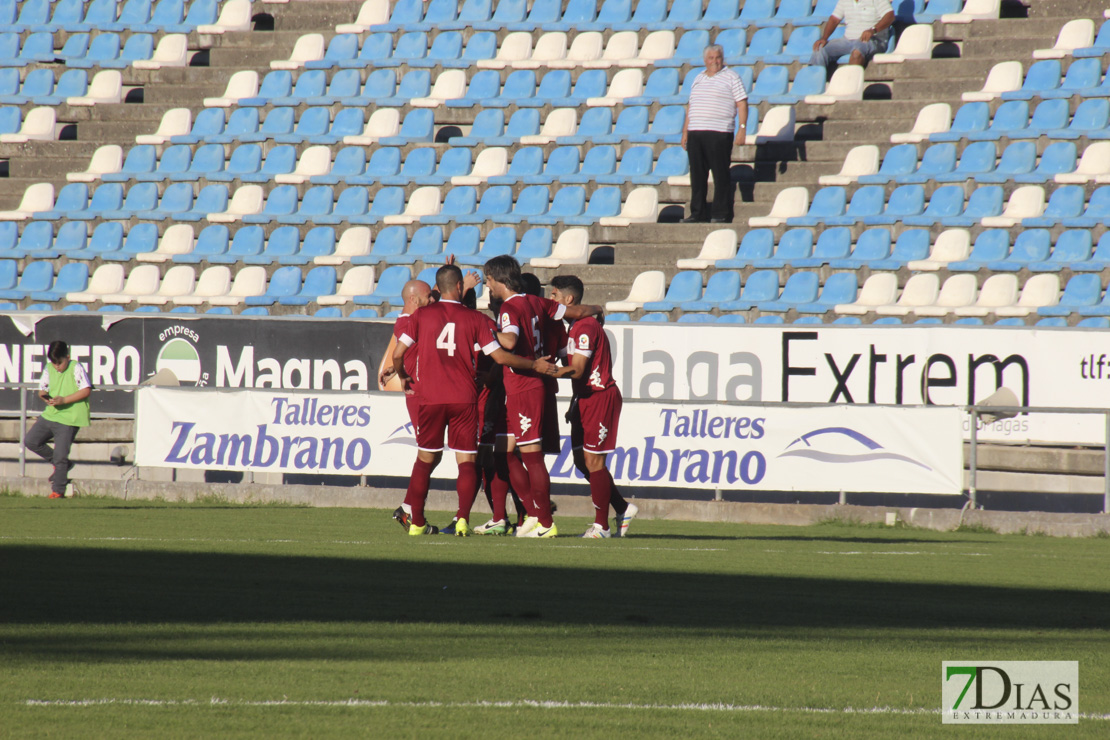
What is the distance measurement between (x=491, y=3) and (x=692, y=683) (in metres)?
20.7

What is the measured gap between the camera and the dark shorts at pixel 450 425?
434 inches

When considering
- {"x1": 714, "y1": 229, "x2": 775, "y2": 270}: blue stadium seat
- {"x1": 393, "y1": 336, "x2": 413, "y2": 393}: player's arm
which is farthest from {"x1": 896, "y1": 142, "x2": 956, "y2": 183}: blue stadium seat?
{"x1": 393, "y1": 336, "x2": 413, "y2": 393}: player's arm

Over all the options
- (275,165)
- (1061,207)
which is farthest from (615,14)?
(1061,207)

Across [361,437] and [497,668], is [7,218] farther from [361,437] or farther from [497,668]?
[497,668]

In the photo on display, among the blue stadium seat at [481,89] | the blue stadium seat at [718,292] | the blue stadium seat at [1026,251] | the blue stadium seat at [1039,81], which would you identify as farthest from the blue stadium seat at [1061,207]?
the blue stadium seat at [481,89]

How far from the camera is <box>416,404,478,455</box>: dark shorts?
36.1ft

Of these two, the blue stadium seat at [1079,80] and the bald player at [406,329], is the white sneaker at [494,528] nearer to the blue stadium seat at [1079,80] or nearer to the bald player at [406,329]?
the bald player at [406,329]

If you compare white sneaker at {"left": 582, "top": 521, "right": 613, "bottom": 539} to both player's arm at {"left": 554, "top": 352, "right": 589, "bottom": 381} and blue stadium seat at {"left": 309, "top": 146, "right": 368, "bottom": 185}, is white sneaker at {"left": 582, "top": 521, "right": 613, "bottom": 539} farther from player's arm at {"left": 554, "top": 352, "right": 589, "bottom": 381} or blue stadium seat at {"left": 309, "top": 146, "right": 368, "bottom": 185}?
blue stadium seat at {"left": 309, "top": 146, "right": 368, "bottom": 185}

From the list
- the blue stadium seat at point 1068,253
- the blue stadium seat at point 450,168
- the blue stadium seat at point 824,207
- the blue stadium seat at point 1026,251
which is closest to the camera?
the blue stadium seat at point 1068,253

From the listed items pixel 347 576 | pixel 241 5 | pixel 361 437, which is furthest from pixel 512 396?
pixel 241 5

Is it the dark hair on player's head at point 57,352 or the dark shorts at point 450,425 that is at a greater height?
the dark hair on player's head at point 57,352

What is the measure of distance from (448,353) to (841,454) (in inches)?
192

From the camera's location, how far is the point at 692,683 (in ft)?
17.0

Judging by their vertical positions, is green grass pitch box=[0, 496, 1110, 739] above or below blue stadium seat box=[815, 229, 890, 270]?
below
